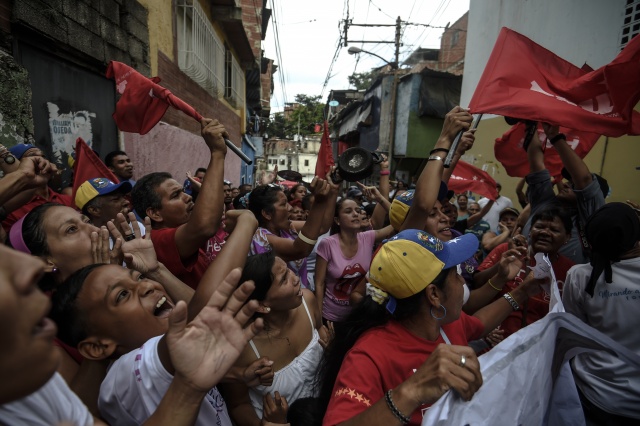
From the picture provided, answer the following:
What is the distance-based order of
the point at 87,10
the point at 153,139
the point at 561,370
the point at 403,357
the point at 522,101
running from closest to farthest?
the point at 403,357
the point at 561,370
the point at 522,101
the point at 87,10
the point at 153,139

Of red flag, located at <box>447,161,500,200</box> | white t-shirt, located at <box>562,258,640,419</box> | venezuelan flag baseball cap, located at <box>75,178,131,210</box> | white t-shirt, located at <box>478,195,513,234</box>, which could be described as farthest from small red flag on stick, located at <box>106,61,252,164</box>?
white t-shirt, located at <box>478,195,513,234</box>

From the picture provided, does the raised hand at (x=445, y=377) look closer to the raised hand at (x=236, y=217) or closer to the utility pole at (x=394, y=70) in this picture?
the raised hand at (x=236, y=217)

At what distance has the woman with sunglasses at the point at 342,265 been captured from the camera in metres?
3.46

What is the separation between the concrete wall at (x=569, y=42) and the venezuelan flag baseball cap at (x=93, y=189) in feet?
19.5

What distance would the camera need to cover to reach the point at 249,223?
1996 mm

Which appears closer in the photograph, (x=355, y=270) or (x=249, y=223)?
(x=249, y=223)

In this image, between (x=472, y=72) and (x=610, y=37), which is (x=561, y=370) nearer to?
(x=610, y=37)

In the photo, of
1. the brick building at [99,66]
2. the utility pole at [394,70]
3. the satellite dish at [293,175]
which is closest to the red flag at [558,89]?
the brick building at [99,66]

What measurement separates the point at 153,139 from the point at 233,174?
7.54 meters

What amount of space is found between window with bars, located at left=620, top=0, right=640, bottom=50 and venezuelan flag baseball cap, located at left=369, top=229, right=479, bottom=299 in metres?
5.23

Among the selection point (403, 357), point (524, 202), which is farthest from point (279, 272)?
point (524, 202)

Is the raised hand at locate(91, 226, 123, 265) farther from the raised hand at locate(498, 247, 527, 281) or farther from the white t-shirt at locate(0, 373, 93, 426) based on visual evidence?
the raised hand at locate(498, 247, 527, 281)

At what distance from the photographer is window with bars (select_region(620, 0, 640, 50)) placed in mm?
4812

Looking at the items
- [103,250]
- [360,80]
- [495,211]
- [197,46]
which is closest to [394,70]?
[197,46]
